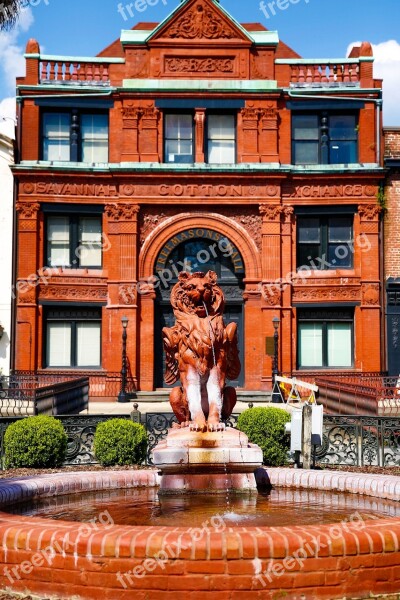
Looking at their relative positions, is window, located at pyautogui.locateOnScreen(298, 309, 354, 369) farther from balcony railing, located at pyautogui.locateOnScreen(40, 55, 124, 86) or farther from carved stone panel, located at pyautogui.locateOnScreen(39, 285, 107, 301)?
balcony railing, located at pyautogui.locateOnScreen(40, 55, 124, 86)

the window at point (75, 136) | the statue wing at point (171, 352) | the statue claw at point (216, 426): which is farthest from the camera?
the window at point (75, 136)

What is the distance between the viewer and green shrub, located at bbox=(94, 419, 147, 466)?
46.1 feet

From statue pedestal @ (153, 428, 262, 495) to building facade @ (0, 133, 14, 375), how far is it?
24.1 metres

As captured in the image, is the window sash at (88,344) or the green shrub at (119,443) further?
the window sash at (88,344)

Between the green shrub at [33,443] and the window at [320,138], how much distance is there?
23.2 metres

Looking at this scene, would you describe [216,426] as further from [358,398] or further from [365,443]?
[358,398]

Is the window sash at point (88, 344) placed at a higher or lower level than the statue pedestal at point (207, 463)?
higher

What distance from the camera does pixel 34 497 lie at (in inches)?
395

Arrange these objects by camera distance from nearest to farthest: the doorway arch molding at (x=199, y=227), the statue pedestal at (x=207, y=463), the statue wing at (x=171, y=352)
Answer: the statue pedestal at (x=207, y=463)
the statue wing at (x=171, y=352)
the doorway arch molding at (x=199, y=227)

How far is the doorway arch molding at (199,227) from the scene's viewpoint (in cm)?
3381

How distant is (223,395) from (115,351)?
22656 millimetres

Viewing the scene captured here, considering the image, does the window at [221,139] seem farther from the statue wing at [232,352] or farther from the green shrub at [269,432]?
the statue wing at [232,352]

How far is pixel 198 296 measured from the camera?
1054 centimetres

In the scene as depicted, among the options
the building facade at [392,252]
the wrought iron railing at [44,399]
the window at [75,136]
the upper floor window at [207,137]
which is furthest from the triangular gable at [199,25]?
the wrought iron railing at [44,399]
